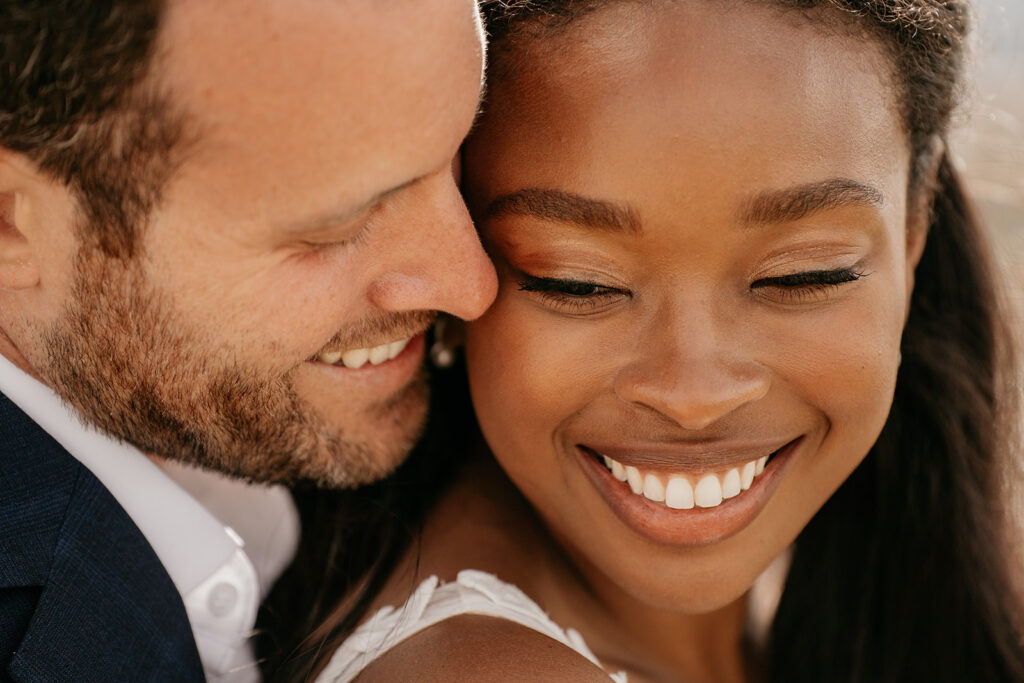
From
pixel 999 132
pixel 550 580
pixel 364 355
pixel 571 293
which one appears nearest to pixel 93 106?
pixel 364 355

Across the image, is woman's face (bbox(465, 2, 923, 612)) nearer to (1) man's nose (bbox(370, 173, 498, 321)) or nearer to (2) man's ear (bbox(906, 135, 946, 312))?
(1) man's nose (bbox(370, 173, 498, 321))

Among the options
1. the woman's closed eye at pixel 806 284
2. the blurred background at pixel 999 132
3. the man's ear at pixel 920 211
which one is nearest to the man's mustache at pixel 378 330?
the woman's closed eye at pixel 806 284

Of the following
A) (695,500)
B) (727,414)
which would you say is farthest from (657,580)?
(727,414)

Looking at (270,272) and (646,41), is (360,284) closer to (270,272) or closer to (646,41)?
(270,272)

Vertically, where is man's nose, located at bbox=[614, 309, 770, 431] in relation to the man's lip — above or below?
above

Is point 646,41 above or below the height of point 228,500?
above

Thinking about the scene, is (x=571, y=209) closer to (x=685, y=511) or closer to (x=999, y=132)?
(x=685, y=511)

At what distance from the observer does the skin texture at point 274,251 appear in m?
1.90

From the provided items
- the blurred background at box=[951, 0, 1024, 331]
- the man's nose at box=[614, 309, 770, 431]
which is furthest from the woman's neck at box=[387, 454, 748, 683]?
the blurred background at box=[951, 0, 1024, 331]

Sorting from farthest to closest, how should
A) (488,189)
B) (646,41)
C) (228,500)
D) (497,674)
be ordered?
1. (228,500)
2. (488,189)
3. (646,41)
4. (497,674)

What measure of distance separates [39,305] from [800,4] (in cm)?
162

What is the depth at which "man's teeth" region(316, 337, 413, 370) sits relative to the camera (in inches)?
94.8

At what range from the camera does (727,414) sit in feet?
6.59

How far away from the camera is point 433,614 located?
200 cm
